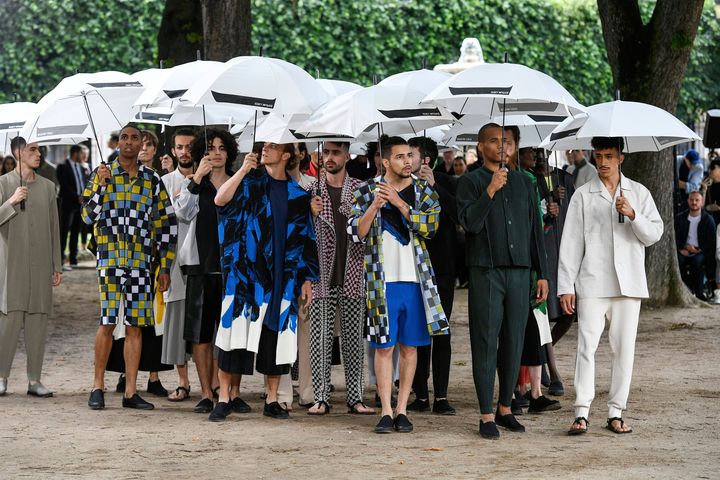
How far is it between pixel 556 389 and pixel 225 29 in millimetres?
5979

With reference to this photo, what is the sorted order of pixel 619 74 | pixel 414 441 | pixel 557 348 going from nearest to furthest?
pixel 414 441 → pixel 557 348 → pixel 619 74

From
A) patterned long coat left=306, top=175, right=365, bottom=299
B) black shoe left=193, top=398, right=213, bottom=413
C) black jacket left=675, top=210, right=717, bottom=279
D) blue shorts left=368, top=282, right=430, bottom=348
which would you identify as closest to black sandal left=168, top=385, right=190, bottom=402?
black shoe left=193, top=398, right=213, bottom=413

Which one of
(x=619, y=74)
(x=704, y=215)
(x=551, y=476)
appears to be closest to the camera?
(x=551, y=476)

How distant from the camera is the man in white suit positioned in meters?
9.08

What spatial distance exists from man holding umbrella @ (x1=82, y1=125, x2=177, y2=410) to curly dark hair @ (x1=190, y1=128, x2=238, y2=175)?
0.35 m

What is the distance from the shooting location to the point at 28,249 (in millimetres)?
11328

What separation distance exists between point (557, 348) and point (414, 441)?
18.4ft

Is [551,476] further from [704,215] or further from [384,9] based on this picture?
[384,9]

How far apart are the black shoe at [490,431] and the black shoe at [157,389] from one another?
3.23 m

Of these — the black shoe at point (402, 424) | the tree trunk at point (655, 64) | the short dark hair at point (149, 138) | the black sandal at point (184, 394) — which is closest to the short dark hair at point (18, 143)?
the short dark hair at point (149, 138)

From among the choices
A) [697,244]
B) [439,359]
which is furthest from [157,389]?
[697,244]

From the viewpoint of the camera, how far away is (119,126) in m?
11.0

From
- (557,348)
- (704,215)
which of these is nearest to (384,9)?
(704,215)

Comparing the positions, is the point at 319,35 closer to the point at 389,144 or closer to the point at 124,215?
the point at 124,215
